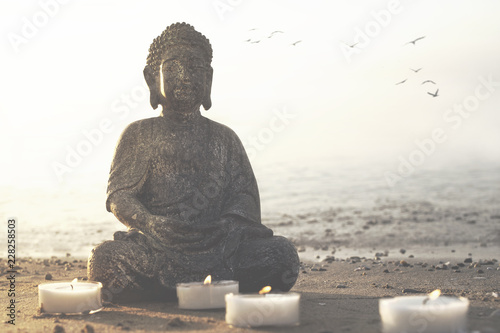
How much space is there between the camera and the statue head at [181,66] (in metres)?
7.42

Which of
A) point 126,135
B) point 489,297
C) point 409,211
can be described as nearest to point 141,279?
point 126,135

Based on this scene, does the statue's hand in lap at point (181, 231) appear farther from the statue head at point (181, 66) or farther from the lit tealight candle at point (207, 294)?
the statue head at point (181, 66)

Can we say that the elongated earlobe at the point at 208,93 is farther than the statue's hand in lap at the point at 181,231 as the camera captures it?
Yes

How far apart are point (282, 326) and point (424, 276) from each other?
3.80m

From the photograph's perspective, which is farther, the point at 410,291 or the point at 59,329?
the point at 410,291

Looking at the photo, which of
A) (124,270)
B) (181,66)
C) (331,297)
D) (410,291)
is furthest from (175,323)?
(181,66)

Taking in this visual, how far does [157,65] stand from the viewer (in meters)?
7.65

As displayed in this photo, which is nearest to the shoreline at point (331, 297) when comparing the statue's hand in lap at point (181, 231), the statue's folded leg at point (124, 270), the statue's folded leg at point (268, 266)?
the statue's folded leg at point (124, 270)

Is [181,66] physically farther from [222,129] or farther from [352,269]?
[352,269]

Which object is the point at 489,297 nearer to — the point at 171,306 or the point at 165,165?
the point at 171,306

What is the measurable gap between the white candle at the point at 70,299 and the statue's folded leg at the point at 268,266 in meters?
1.52

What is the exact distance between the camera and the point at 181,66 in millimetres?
7410

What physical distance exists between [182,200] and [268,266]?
1.15 metres

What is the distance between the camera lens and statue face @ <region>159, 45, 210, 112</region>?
7406 mm
